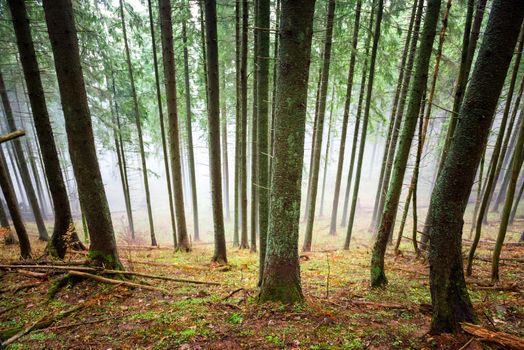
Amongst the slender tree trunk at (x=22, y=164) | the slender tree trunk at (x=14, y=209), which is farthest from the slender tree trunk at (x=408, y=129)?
the slender tree trunk at (x=22, y=164)

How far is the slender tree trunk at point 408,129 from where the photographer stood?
15.6 ft

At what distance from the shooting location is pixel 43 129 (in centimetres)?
660

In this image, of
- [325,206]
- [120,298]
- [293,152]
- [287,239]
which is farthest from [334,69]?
[325,206]

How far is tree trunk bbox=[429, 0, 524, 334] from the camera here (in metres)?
2.69

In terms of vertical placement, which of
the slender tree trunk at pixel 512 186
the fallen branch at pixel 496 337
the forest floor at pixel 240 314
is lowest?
the forest floor at pixel 240 314

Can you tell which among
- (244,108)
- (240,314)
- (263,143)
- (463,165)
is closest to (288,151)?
(263,143)

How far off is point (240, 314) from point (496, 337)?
3603mm

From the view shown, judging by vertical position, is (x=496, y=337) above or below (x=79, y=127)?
below

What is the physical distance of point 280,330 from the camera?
12.6 feet

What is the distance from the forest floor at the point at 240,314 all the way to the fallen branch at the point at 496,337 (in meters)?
0.08

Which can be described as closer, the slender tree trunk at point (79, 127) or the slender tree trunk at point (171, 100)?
the slender tree trunk at point (79, 127)

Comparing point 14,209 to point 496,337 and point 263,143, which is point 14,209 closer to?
point 263,143

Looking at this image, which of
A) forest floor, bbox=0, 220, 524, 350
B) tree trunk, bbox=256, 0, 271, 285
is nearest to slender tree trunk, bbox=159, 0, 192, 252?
forest floor, bbox=0, 220, 524, 350

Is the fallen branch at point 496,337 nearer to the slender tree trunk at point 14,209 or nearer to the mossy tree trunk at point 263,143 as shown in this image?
the mossy tree trunk at point 263,143
